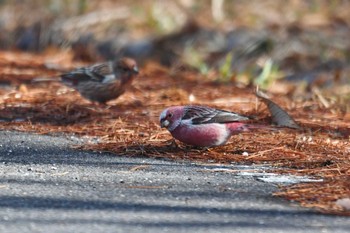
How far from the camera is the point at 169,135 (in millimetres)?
6211

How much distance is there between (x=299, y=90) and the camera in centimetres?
960

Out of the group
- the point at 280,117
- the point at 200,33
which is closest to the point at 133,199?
the point at 280,117

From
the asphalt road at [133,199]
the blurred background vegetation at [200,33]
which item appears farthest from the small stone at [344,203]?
the blurred background vegetation at [200,33]

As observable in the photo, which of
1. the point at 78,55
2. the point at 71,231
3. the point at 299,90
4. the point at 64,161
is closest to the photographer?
the point at 71,231

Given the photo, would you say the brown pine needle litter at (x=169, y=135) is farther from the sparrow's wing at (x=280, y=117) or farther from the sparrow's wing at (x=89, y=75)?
the sparrow's wing at (x=89, y=75)

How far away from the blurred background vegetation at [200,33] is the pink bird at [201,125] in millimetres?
4369

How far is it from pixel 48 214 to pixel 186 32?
8.77 meters

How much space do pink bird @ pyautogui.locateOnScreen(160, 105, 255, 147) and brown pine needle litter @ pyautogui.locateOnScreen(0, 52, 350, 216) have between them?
9 cm

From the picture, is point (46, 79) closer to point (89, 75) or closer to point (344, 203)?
point (89, 75)

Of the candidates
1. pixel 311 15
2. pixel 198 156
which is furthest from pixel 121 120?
pixel 311 15

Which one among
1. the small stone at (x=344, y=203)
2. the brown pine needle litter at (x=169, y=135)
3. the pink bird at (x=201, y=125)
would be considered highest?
the pink bird at (x=201, y=125)

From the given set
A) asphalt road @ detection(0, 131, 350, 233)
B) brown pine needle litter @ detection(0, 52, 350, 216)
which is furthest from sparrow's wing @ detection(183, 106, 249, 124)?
asphalt road @ detection(0, 131, 350, 233)

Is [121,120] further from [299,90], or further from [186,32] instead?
[186,32]

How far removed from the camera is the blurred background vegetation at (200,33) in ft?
38.3
